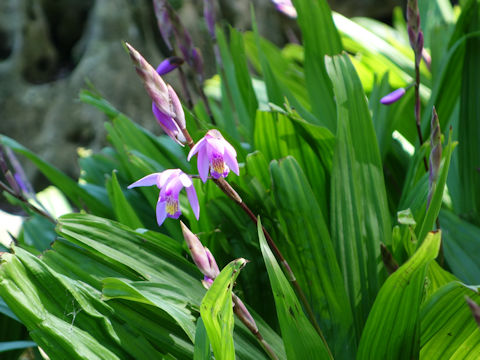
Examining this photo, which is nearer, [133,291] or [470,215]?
[133,291]

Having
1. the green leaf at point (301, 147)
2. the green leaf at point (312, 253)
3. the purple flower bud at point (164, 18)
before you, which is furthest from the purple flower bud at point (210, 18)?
the green leaf at point (312, 253)

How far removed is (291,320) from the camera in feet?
1.99

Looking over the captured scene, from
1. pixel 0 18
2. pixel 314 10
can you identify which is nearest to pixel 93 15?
pixel 0 18

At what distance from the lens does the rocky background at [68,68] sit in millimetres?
3646

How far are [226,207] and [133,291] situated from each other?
0.78 ft

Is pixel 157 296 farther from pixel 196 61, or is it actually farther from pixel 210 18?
pixel 210 18

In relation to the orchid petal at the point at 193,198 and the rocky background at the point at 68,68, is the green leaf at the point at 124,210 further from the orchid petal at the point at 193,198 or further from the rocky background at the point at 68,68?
the rocky background at the point at 68,68

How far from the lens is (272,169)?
2.54 feet

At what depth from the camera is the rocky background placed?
144 inches

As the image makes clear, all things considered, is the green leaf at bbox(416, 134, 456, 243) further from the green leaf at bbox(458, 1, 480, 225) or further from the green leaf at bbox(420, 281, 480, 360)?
the green leaf at bbox(458, 1, 480, 225)

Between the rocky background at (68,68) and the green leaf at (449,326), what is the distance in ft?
10.3

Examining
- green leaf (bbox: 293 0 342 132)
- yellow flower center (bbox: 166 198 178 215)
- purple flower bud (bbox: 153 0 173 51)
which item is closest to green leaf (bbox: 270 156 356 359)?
yellow flower center (bbox: 166 198 178 215)

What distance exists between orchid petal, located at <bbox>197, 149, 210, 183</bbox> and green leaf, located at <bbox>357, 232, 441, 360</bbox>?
0.84 ft

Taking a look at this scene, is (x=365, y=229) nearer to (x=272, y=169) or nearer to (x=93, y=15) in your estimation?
(x=272, y=169)
